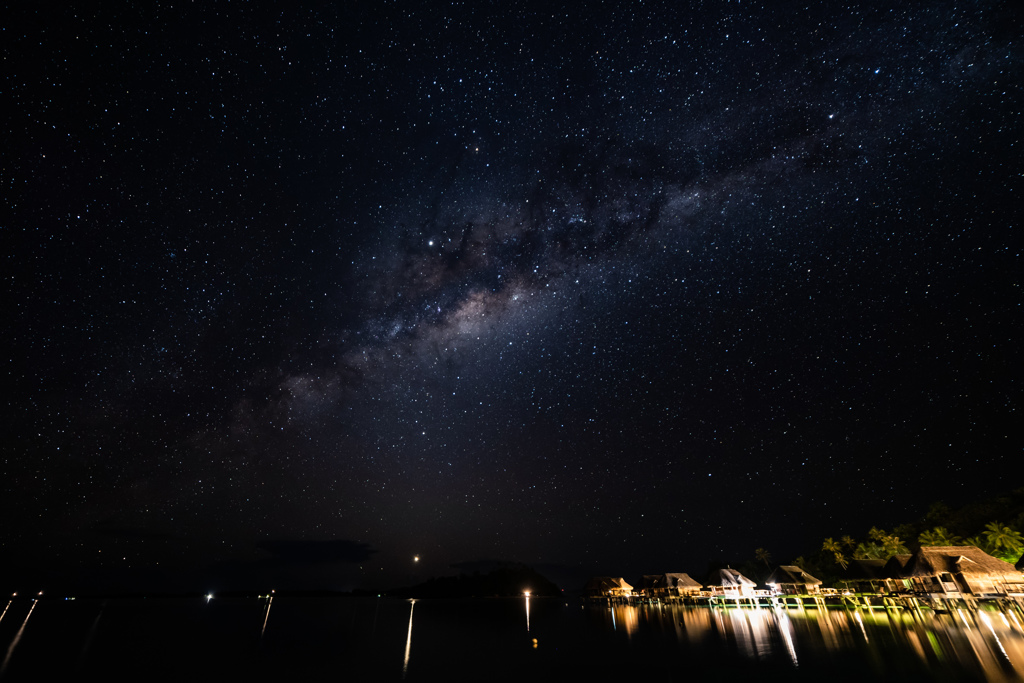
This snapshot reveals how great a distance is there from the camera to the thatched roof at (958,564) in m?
39.8

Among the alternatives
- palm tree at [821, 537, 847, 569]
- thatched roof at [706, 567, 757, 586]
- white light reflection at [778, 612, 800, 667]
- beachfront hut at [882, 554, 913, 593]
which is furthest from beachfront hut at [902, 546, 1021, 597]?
palm tree at [821, 537, 847, 569]

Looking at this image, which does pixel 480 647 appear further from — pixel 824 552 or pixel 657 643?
pixel 824 552

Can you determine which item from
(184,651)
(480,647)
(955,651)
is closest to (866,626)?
(955,651)

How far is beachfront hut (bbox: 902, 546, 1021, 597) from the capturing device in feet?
129

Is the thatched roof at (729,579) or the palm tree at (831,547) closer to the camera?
the thatched roof at (729,579)

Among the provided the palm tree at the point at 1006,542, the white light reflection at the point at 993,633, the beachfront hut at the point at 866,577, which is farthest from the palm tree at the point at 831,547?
the white light reflection at the point at 993,633

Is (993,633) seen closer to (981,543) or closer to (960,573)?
(960,573)

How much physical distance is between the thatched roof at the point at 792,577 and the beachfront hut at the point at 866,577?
4809 millimetres

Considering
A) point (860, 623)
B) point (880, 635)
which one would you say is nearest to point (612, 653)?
point (880, 635)

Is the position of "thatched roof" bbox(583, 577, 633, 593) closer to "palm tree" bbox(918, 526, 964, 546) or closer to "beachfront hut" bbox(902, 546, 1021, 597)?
"palm tree" bbox(918, 526, 964, 546)

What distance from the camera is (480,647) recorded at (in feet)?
137

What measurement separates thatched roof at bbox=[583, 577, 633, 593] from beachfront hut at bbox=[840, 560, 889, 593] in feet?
169

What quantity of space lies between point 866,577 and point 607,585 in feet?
196

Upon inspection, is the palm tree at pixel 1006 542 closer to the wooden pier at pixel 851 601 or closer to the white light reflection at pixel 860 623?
the wooden pier at pixel 851 601
